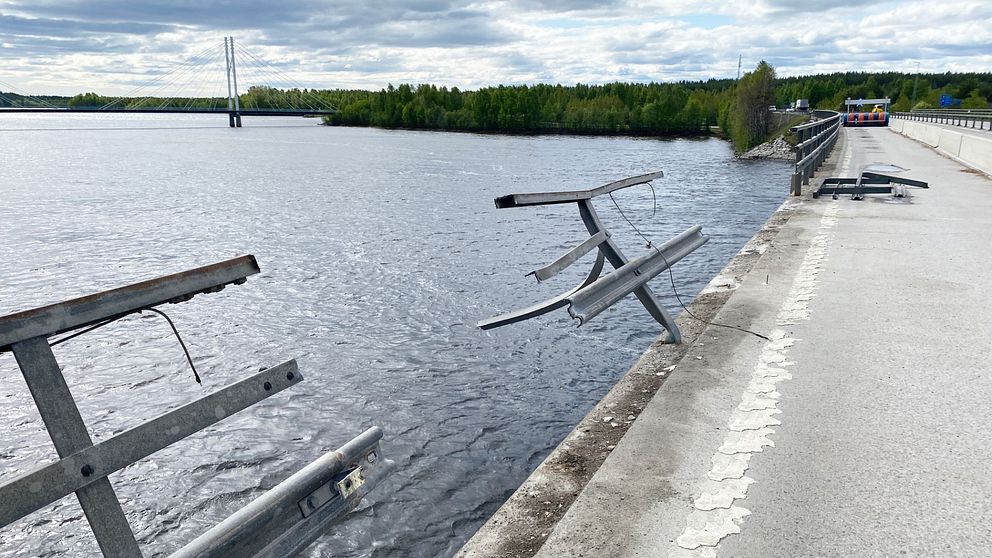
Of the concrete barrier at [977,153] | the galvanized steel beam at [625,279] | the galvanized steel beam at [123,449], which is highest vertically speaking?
the galvanized steel beam at [123,449]

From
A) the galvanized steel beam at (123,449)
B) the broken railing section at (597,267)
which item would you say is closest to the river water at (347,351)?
the broken railing section at (597,267)

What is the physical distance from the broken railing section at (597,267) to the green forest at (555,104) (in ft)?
321

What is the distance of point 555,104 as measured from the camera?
151 m

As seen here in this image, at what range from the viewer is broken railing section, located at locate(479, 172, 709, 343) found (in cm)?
488

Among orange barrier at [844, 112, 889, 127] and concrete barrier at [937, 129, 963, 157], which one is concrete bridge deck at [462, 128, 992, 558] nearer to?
concrete barrier at [937, 129, 963, 157]

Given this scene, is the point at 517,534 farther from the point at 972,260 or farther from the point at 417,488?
the point at 972,260

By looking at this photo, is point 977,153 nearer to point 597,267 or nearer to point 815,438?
point 597,267

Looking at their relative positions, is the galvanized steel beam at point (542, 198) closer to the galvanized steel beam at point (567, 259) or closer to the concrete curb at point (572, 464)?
the galvanized steel beam at point (567, 259)

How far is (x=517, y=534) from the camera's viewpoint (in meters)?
3.88

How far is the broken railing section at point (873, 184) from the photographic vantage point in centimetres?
1539

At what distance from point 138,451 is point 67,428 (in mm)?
217

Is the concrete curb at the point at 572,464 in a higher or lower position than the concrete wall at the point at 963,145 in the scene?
higher

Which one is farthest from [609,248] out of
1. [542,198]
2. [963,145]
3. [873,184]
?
[963,145]

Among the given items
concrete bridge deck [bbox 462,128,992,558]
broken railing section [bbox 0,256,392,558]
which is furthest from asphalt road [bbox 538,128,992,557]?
broken railing section [bbox 0,256,392,558]
